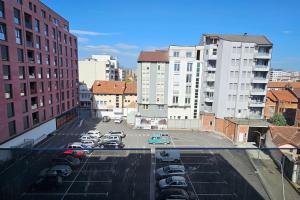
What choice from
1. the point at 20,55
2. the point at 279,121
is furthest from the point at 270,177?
the point at 279,121

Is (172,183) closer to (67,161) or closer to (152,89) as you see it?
(67,161)

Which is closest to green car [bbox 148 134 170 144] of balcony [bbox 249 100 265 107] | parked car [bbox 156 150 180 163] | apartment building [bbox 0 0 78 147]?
apartment building [bbox 0 0 78 147]

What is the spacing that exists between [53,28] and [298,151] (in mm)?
30842

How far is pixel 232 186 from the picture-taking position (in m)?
6.34

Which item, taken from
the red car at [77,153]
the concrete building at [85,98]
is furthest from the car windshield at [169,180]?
the concrete building at [85,98]

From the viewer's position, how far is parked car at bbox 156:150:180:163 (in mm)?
5894

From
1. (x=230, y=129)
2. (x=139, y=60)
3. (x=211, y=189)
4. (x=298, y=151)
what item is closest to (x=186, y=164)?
(x=211, y=189)

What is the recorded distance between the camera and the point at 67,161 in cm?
647

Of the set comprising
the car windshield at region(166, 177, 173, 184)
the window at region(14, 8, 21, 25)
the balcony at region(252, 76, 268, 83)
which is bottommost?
the car windshield at region(166, 177, 173, 184)

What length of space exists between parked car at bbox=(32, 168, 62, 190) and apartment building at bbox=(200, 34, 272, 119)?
87.6 ft

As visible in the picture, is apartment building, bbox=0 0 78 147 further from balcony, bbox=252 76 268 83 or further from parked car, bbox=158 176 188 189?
balcony, bbox=252 76 268 83

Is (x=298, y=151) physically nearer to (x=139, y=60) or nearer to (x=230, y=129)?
(x=230, y=129)

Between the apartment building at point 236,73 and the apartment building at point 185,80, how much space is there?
1.36m

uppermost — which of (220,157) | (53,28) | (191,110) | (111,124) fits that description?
(53,28)
